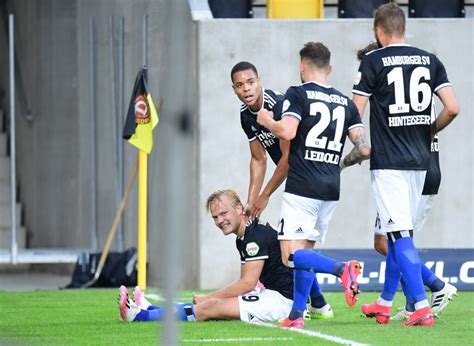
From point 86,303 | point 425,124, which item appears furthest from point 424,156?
point 86,303

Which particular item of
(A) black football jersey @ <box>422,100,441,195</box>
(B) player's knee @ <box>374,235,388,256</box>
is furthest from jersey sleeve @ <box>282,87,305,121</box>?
(B) player's knee @ <box>374,235,388,256</box>

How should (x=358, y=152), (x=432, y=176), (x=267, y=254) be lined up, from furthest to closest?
(x=432, y=176) < (x=267, y=254) < (x=358, y=152)

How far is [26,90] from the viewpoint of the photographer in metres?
21.3

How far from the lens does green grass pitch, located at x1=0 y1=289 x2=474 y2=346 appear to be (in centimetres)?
758

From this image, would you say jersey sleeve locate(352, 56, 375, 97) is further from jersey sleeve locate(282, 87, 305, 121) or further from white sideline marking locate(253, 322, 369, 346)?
white sideline marking locate(253, 322, 369, 346)

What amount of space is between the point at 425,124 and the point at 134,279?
761 cm

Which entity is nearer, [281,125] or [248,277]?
[281,125]

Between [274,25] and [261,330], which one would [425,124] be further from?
[274,25]

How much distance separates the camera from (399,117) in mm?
8492

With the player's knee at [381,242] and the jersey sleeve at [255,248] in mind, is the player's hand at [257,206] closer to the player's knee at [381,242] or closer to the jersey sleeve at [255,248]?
the jersey sleeve at [255,248]

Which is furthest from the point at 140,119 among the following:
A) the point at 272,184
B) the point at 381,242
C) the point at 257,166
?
the point at 272,184

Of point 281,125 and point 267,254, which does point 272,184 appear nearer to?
point 267,254

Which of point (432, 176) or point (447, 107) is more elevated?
point (447, 107)

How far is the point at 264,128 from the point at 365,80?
42.4 inches
